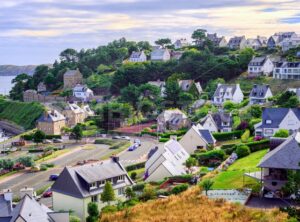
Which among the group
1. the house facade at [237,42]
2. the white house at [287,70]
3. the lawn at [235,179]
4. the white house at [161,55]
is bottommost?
the lawn at [235,179]

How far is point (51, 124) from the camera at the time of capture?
78375 mm

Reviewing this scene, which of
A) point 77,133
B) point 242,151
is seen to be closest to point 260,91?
point 77,133

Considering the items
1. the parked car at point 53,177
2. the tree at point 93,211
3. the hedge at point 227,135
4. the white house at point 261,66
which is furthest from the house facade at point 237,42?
the tree at point 93,211

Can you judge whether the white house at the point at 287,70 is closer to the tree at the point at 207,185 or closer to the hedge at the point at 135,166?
the hedge at the point at 135,166

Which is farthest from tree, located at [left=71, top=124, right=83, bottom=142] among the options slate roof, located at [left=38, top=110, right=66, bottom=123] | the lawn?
the lawn

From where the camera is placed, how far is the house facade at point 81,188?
33.6 meters

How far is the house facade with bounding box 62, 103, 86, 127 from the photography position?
86.1m

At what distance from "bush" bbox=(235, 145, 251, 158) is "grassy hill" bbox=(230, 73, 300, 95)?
3821 centimetres

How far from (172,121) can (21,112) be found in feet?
153

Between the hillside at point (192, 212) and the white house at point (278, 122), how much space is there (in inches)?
1034

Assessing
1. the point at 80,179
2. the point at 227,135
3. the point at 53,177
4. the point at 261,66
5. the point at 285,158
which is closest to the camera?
the point at 285,158

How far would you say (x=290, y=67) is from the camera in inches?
3420

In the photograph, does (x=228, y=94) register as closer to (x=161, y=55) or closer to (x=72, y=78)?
(x=161, y=55)

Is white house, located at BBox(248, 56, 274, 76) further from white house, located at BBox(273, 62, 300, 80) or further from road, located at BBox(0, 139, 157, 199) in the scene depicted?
road, located at BBox(0, 139, 157, 199)
